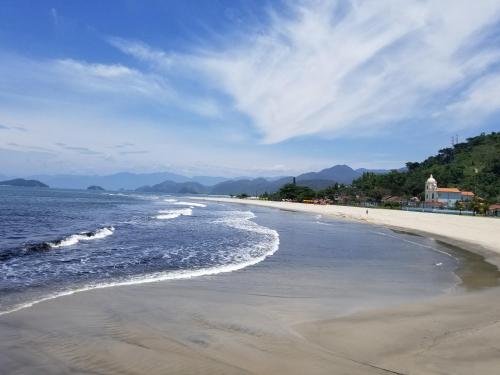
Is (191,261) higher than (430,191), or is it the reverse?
(430,191)

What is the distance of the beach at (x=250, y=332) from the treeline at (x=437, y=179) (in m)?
87.0

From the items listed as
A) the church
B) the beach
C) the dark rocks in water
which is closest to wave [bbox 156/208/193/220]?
the dark rocks in water

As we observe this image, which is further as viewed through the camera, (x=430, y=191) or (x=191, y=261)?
(x=430, y=191)

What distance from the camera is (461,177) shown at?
11769 centimetres

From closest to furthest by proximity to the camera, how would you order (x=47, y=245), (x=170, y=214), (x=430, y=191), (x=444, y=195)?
(x=47, y=245) < (x=170, y=214) < (x=444, y=195) < (x=430, y=191)

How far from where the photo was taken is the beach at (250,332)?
246 inches

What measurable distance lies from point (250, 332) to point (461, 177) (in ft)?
411

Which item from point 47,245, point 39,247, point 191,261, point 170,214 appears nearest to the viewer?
point 191,261

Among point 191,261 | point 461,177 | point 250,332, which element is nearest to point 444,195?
point 461,177

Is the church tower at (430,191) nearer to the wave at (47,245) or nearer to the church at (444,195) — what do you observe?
the church at (444,195)

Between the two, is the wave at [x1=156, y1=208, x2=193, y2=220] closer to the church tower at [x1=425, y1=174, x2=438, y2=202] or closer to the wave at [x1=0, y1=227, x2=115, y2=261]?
the wave at [x1=0, y1=227, x2=115, y2=261]

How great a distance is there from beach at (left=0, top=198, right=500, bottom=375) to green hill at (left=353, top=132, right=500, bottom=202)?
282 ft

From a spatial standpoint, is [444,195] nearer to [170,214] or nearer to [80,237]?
[170,214]

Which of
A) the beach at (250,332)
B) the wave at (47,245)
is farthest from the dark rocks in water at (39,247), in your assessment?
the beach at (250,332)
